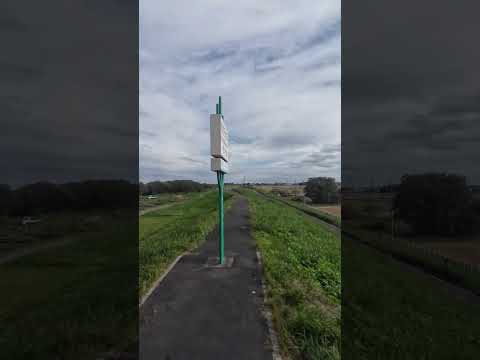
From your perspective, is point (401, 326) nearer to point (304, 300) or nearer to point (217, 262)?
point (304, 300)

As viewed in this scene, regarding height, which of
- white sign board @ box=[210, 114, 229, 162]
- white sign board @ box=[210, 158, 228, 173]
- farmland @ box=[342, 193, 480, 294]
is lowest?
farmland @ box=[342, 193, 480, 294]

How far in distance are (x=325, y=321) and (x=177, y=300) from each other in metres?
2.45

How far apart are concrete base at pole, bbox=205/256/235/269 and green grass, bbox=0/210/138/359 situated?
1737mm

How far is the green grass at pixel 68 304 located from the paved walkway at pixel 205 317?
34 centimetres

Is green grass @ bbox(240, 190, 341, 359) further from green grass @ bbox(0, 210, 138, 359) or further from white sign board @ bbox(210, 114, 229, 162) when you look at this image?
white sign board @ bbox(210, 114, 229, 162)

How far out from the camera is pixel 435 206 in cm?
1761

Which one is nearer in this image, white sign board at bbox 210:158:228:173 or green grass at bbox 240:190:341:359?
green grass at bbox 240:190:341:359

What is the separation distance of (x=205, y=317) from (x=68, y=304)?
2.63 meters

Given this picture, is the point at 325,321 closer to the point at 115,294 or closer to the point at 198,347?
the point at 198,347

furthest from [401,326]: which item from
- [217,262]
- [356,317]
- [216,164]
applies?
[216,164]

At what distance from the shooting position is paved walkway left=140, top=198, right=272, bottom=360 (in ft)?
10.5

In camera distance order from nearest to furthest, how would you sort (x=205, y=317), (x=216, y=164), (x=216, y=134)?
(x=205, y=317) < (x=216, y=134) < (x=216, y=164)

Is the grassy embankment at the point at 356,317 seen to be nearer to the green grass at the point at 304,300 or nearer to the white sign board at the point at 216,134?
the green grass at the point at 304,300

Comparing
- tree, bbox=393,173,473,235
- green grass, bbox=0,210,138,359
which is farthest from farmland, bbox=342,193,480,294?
green grass, bbox=0,210,138,359
